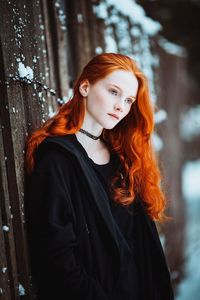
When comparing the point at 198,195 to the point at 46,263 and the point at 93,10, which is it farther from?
the point at 46,263

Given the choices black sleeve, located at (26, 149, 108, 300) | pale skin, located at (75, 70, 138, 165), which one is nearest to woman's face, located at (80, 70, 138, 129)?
pale skin, located at (75, 70, 138, 165)

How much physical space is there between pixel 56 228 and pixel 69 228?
3.0 inches

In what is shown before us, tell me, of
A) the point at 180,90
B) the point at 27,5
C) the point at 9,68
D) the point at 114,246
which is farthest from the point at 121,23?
the point at 180,90

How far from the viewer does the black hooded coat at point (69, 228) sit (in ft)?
5.71

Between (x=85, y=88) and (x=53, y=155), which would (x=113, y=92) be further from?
(x=53, y=155)

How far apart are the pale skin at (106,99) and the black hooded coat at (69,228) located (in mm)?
132

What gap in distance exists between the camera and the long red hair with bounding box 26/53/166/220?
6.59ft

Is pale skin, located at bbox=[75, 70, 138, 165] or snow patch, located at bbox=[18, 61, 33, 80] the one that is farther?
pale skin, located at bbox=[75, 70, 138, 165]

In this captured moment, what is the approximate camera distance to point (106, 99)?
1977mm

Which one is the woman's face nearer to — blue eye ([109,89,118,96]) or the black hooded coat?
blue eye ([109,89,118,96])

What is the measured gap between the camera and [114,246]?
1940 millimetres

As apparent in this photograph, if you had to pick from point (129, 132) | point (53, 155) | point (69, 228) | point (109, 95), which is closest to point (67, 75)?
point (129, 132)

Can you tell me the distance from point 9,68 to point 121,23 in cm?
193

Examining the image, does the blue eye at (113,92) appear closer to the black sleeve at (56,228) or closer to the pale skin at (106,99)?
the pale skin at (106,99)
